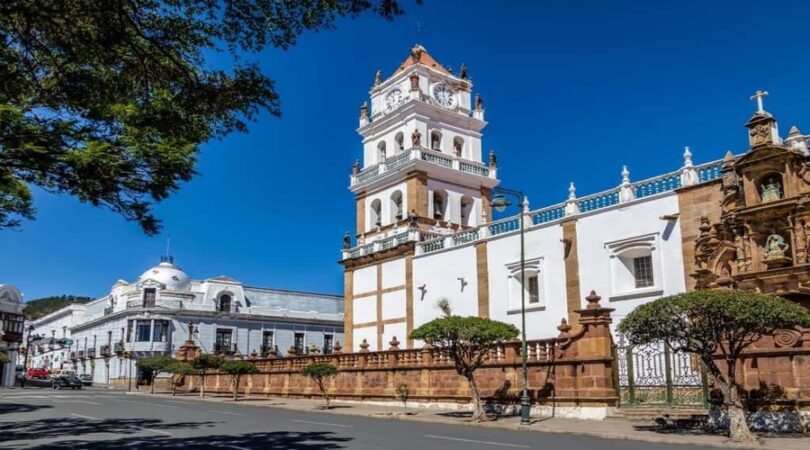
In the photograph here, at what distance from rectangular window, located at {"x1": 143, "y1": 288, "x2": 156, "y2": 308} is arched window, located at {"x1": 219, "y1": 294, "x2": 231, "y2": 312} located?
5288mm

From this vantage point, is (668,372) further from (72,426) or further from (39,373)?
(39,373)

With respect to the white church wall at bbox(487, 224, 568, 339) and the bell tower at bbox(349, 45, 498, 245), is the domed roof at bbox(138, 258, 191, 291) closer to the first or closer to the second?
the bell tower at bbox(349, 45, 498, 245)

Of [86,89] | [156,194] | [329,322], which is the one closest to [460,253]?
[156,194]

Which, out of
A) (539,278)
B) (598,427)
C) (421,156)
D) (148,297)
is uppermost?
(421,156)

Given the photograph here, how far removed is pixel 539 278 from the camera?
2755cm

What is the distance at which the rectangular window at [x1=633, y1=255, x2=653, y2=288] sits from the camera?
24281mm

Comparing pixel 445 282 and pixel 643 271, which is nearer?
pixel 643 271

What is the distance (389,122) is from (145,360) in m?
20.6

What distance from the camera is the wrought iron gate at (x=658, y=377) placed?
17.7 metres

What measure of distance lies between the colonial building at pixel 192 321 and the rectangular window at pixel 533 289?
26.9 meters

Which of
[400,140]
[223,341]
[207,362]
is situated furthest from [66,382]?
[400,140]

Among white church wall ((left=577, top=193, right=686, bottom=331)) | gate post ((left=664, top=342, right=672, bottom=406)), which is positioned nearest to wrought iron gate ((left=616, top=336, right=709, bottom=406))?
gate post ((left=664, top=342, right=672, bottom=406))

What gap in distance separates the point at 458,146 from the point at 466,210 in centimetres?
386

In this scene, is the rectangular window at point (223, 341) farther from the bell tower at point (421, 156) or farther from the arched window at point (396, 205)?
the arched window at point (396, 205)
